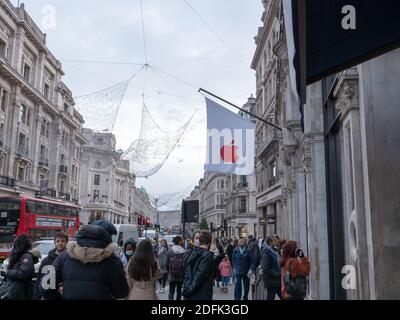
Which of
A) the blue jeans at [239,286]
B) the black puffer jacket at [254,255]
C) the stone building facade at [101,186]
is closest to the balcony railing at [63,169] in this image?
the stone building facade at [101,186]

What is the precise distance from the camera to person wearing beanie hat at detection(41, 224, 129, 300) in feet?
11.5

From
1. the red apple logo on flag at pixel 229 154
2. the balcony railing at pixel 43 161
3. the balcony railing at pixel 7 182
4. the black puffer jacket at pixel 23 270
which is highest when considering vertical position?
the balcony railing at pixel 43 161

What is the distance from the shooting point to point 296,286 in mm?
5488

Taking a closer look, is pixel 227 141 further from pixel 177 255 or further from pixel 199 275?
pixel 199 275

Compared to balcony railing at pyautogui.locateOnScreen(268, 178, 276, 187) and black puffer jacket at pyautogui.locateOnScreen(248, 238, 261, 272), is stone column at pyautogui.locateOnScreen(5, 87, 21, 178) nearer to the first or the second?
balcony railing at pyautogui.locateOnScreen(268, 178, 276, 187)

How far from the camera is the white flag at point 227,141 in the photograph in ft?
39.5

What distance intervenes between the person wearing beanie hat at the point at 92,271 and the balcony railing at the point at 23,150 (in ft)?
139

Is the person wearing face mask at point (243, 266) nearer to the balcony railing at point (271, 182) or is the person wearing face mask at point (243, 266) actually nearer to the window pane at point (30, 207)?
the window pane at point (30, 207)

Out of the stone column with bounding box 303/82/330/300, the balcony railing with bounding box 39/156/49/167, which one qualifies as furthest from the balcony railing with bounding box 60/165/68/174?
the stone column with bounding box 303/82/330/300

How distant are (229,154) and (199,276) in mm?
6852

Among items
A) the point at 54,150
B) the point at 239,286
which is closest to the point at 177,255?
the point at 239,286

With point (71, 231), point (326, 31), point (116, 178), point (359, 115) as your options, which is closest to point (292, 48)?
point (326, 31)
